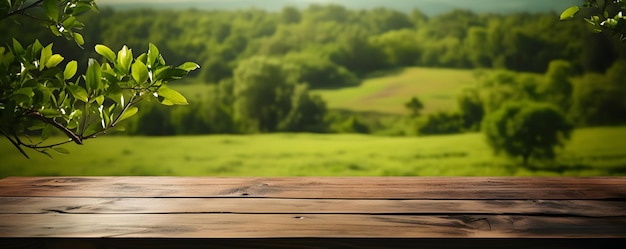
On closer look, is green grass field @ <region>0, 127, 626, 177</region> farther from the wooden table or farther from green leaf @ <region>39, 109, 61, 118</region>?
green leaf @ <region>39, 109, 61, 118</region>

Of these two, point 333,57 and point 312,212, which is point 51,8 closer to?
point 312,212

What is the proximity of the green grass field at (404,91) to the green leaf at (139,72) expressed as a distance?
9.06 feet

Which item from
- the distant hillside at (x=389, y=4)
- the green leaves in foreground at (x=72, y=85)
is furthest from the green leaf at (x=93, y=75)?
the distant hillside at (x=389, y=4)

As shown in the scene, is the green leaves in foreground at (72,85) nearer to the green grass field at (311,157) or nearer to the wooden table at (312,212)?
the wooden table at (312,212)

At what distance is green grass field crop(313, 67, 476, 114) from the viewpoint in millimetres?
3734

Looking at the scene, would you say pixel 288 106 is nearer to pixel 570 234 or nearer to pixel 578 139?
pixel 578 139

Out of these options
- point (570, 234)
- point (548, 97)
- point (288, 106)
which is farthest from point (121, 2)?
point (570, 234)

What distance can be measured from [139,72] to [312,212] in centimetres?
36

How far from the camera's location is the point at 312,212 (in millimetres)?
1051

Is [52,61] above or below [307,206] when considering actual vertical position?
above

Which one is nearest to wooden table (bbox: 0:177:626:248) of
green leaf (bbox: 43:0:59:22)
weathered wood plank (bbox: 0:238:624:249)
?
weathered wood plank (bbox: 0:238:624:249)

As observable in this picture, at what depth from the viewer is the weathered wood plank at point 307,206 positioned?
3.47ft

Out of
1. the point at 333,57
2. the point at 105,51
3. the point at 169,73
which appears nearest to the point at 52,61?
the point at 105,51

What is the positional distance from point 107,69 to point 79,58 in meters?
2.92
